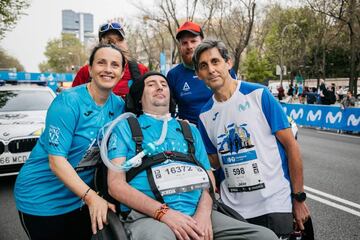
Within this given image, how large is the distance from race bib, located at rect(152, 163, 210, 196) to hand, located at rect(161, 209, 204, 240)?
0.50 ft

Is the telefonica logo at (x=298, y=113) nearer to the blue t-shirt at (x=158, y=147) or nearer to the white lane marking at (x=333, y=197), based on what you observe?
the white lane marking at (x=333, y=197)

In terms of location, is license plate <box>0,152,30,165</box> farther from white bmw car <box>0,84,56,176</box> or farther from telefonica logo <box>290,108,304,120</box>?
telefonica logo <box>290,108,304,120</box>

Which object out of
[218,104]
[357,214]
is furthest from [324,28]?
[218,104]

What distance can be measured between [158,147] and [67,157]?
0.57 m

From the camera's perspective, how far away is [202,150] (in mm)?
2375

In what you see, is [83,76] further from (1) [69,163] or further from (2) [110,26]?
(1) [69,163]

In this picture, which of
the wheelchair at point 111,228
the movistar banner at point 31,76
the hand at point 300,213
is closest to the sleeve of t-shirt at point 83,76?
the wheelchair at point 111,228

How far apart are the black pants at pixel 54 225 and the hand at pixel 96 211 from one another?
35 centimetres

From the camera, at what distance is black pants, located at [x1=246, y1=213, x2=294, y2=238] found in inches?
89.5

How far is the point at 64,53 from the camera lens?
309ft

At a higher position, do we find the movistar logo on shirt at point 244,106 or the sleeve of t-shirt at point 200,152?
the movistar logo on shirt at point 244,106

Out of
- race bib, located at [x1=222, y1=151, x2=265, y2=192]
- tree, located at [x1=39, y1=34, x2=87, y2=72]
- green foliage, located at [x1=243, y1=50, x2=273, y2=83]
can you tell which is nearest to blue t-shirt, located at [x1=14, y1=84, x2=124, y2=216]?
race bib, located at [x1=222, y1=151, x2=265, y2=192]

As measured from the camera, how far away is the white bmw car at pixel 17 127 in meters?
A: 5.21

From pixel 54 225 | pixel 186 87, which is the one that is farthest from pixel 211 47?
pixel 54 225
